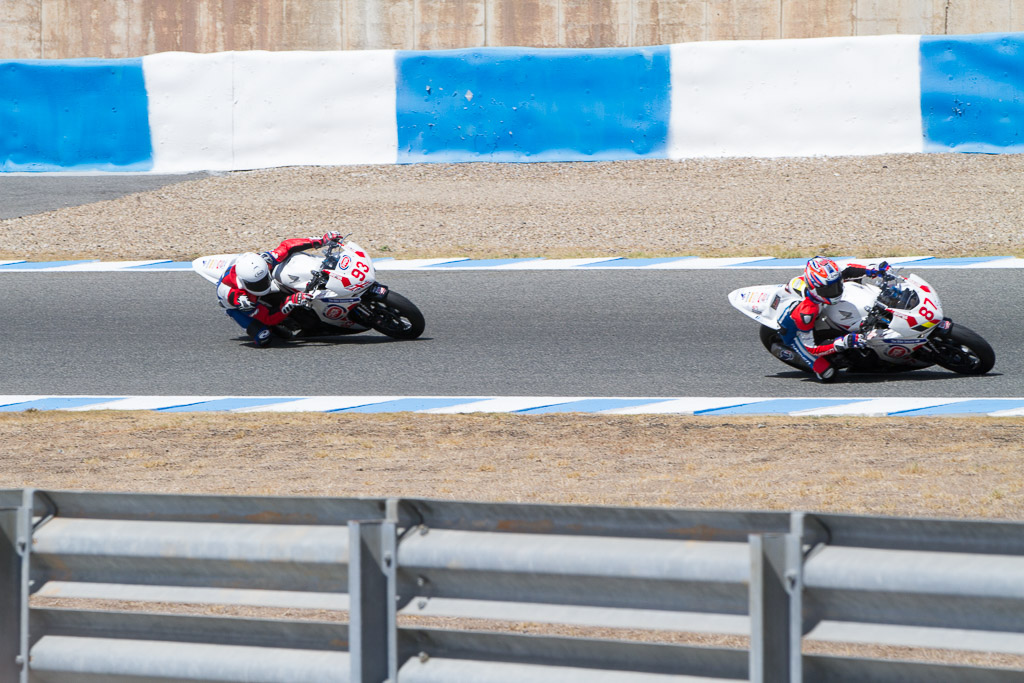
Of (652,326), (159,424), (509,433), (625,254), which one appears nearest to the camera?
(509,433)

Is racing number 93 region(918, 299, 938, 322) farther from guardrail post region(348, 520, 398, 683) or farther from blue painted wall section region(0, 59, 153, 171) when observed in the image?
blue painted wall section region(0, 59, 153, 171)

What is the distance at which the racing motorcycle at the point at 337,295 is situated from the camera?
10844 millimetres

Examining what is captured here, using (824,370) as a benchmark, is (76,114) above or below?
above

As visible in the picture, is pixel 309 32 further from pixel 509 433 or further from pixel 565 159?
pixel 509 433

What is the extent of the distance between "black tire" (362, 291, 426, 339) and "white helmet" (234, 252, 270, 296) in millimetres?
867

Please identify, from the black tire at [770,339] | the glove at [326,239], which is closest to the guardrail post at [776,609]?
the black tire at [770,339]

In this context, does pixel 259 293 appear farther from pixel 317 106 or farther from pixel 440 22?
pixel 440 22

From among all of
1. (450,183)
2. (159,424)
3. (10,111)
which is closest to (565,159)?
(450,183)

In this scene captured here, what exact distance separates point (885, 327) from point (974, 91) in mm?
7857

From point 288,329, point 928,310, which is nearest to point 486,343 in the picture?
point 288,329

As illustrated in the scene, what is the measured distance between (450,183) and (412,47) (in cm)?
379

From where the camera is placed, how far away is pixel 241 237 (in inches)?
605

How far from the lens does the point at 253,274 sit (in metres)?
11.0

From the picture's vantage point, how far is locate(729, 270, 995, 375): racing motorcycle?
9383mm
